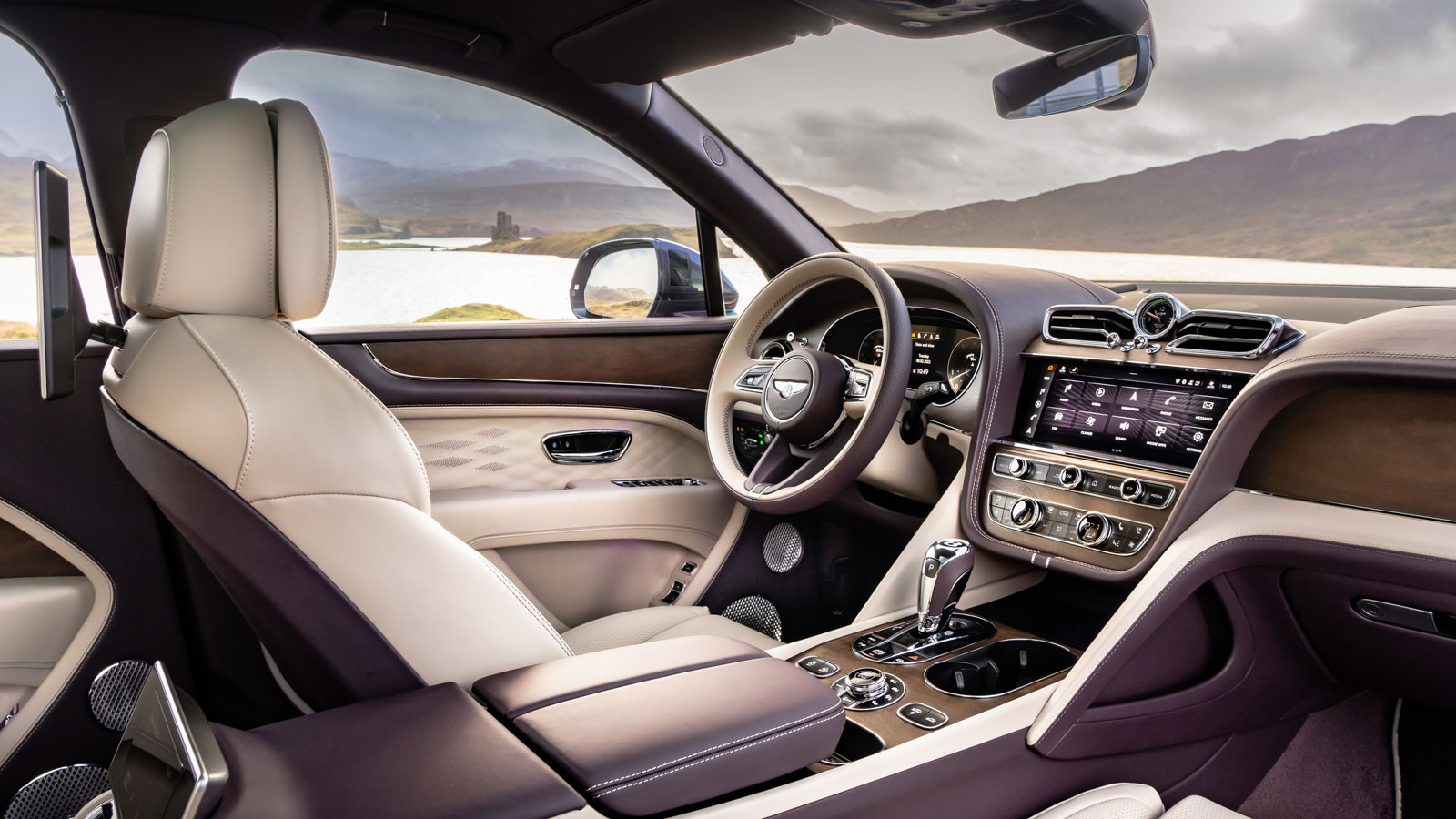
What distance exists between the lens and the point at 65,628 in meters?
1.77

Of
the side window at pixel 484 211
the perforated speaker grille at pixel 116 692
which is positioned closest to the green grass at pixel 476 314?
the side window at pixel 484 211

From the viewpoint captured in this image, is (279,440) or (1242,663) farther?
(1242,663)

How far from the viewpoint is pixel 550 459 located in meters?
2.44

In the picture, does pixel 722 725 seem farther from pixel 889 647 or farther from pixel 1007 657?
pixel 1007 657

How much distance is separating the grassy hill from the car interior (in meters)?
0.02

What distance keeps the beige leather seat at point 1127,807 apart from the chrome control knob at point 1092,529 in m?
0.41

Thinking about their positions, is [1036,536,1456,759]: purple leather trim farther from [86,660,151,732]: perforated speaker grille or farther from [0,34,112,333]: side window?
[0,34,112,333]: side window

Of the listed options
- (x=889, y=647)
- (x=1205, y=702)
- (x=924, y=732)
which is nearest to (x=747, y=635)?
(x=889, y=647)

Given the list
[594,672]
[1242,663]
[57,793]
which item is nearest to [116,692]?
[57,793]

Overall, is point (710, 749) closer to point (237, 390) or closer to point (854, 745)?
point (854, 745)

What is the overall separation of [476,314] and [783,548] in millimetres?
1071

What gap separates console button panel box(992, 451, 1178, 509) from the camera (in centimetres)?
158

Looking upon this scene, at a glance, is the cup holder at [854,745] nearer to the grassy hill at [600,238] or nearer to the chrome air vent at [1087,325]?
the chrome air vent at [1087,325]

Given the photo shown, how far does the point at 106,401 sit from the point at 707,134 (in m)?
1.72
